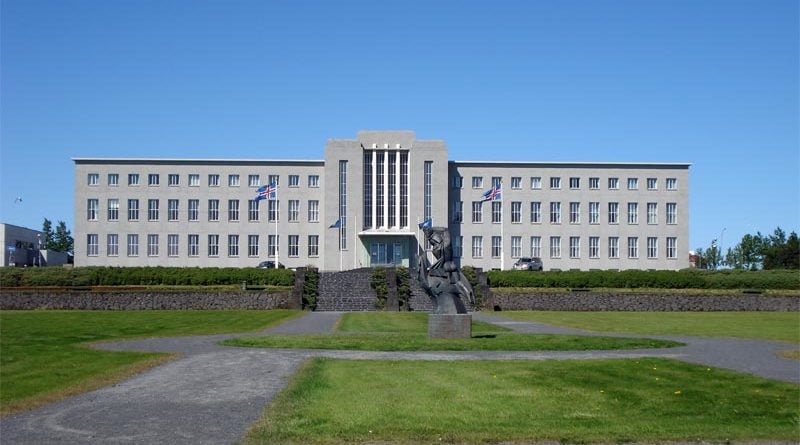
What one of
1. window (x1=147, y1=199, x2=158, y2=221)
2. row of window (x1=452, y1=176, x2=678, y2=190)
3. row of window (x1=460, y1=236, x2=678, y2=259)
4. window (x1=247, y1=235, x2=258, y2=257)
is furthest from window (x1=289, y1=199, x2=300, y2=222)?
row of window (x1=460, y1=236, x2=678, y2=259)

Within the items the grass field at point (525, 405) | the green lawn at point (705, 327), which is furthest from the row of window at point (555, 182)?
the grass field at point (525, 405)

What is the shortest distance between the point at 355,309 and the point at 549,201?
44.1 meters

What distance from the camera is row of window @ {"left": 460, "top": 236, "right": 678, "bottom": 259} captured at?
3629 inches

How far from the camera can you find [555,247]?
305 ft

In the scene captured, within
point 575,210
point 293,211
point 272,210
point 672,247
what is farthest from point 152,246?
point 672,247

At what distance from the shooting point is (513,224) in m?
92.6

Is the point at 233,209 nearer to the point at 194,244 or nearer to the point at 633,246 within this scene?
the point at 194,244

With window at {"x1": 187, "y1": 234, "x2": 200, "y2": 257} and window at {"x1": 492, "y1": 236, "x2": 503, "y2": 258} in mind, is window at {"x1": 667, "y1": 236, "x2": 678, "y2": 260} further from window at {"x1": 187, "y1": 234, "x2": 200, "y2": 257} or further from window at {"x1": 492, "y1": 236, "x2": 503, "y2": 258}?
window at {"x1": 187, "y1": 234, "x2": 200, "y2": 257}

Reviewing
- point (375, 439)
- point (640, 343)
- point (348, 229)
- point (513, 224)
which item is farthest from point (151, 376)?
point (513, 224)

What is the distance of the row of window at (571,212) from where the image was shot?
3644 inches

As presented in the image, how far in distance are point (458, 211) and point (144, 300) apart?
47120 mm

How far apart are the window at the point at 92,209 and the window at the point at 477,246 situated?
40052 mm

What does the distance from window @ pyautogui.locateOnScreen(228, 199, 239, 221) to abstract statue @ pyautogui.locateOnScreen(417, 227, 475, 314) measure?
64.9 m

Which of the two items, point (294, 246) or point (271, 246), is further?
point (294, 246)
